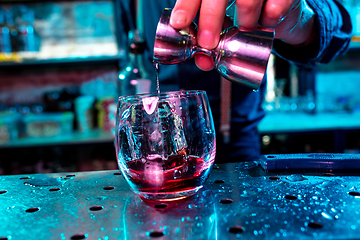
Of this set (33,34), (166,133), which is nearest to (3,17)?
(33,34)

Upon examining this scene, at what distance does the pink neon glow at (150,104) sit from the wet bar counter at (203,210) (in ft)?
0.45

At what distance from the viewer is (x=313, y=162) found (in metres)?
0.58

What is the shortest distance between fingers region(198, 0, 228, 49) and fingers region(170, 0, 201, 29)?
1cm

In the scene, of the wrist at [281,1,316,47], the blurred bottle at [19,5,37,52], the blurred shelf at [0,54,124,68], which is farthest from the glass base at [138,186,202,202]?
the blurred bottle at [19,5,37,52]

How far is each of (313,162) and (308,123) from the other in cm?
142

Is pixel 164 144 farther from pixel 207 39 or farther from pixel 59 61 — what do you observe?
pixel 59 61

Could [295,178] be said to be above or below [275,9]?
below

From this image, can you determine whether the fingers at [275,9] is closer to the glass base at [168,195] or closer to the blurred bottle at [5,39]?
the glass base at [168,195]

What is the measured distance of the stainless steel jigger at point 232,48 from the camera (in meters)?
0.49

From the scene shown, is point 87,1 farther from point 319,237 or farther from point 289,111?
point 319,237

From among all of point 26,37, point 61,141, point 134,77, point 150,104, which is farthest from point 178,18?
point 26,37

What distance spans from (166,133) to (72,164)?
1.89 meters

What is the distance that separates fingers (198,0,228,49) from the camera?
1.52 ft

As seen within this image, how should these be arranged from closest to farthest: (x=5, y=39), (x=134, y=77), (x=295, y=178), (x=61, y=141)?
1. (x=295, y=178)
2. (x=134, y=77)
3. (x=61, y=141)
4. (x=5, y=39)
